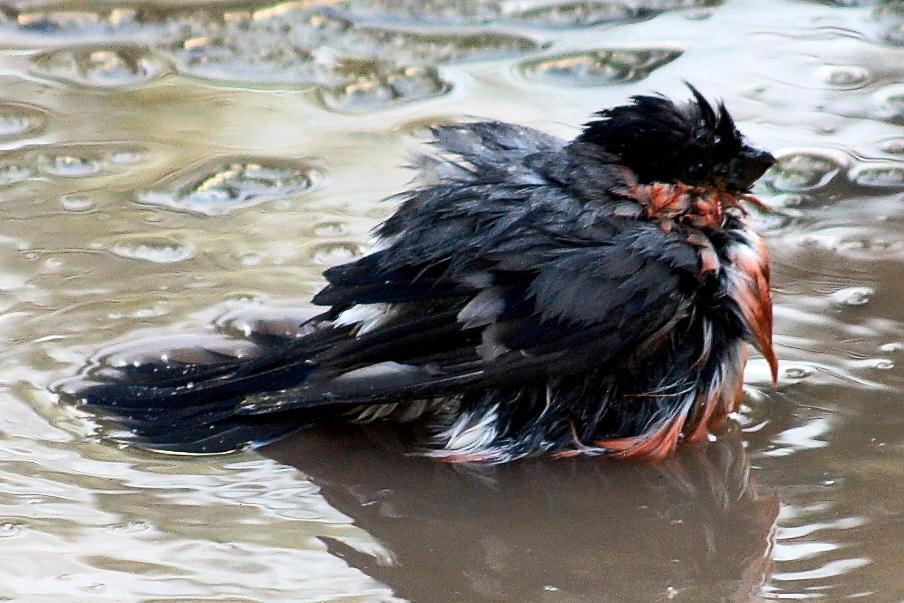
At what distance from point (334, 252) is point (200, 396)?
0.90 metres

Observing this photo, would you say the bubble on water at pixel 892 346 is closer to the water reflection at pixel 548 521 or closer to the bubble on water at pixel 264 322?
the water reflection at pixel 548 521

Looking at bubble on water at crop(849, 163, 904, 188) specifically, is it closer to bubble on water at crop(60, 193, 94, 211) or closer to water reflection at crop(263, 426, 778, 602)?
water reflection at crop(263, 426, 778, 602)

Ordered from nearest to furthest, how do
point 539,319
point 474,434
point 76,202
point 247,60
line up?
point 539,319 < point 474,434 < point 76,202 < point 247,60

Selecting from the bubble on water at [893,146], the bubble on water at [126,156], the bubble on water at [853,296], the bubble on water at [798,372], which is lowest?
the bubble on water at [798,372]

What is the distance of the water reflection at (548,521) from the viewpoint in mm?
2889

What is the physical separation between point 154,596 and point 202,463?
613mm

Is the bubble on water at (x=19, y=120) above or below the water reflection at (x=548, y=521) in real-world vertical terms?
above

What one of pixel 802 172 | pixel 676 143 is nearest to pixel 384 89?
pixel 802 172

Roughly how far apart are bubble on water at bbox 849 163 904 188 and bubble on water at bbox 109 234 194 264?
2.35 m

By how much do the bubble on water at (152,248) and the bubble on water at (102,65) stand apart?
1.30 meters

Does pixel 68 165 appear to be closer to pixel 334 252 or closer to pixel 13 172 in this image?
pixel 13 172

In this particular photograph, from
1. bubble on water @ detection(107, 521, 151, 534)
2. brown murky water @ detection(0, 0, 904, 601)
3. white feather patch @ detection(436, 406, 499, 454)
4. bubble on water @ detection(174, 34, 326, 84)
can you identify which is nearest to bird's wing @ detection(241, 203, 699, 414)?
white feather patch @ detection(436, 406, 499, 454)

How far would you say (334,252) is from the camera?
14.1 feet

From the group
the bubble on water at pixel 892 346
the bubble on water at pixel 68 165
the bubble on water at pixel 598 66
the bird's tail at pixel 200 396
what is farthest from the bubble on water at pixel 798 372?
the bubble on water at pixel 68 165
